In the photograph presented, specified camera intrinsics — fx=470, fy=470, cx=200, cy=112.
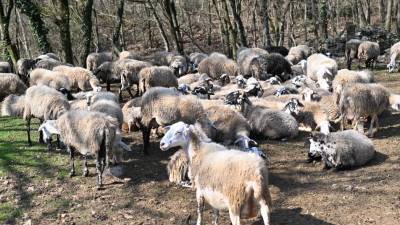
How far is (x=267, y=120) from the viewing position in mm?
10555

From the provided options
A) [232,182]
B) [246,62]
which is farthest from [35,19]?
[232,182]

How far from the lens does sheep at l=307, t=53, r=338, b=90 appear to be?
14.8 meters

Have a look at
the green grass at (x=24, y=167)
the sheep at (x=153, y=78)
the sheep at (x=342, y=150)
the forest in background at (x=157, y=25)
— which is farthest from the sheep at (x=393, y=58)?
the green grass at (x=24, y=167)

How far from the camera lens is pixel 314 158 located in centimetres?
863

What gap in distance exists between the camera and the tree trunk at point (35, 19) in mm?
19047

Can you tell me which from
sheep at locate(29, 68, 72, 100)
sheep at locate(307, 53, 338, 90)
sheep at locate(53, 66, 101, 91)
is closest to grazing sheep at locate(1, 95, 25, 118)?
sheep at locate(29, 68, 72, 100)

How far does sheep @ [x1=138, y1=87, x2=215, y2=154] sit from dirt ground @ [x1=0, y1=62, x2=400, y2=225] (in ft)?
2.21

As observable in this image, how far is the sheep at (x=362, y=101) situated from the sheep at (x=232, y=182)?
4.69 m

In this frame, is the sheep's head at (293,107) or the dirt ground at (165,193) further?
the sheep's head at (293,107)

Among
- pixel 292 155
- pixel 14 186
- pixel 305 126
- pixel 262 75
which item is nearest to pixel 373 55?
pixel 262 75

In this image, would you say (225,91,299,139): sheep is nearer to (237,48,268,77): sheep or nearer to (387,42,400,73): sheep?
(237,48,268,77): sheep

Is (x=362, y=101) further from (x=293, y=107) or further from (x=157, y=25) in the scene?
(x=157, y=25)

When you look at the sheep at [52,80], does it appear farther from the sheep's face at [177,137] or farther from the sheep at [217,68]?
the sheep's face at [177,137]

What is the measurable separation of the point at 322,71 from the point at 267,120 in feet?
17.1
